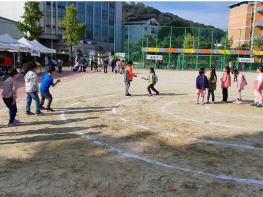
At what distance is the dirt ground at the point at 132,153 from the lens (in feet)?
15.2

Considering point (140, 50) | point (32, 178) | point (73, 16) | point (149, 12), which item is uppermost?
point (149, 12)

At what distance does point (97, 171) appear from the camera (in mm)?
5164

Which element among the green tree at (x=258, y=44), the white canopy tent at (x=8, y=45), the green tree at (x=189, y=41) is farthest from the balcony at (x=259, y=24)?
the white canopy tent at (x=8, y=45)

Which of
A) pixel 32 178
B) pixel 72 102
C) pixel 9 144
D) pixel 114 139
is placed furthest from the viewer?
pixel 72 102

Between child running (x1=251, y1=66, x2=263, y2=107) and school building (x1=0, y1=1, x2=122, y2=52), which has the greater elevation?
school building (x1=0, y1=1, x2=122, y2=52)

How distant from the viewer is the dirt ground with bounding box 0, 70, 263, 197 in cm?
463

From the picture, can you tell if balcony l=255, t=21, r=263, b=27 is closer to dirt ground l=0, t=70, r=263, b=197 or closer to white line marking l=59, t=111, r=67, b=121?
dirt ground l=0, t=70, r=263, b=197

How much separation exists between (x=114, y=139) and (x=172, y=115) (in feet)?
10.8

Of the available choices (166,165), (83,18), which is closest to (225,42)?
(83,18)

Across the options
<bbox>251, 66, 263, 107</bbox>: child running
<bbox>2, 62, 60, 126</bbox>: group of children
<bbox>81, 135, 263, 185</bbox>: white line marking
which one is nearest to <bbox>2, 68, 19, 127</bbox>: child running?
<bbox>2, 62, 60, 126</bbox>: group of children

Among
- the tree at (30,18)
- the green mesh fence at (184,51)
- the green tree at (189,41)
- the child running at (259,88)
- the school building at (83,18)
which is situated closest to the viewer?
the child running at (259,88)

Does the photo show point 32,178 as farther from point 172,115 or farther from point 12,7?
point 12,7

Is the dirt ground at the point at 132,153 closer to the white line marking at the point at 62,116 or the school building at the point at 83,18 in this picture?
the white line marking at the point at 62,116

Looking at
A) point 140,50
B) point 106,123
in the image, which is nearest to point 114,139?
point 106,123
